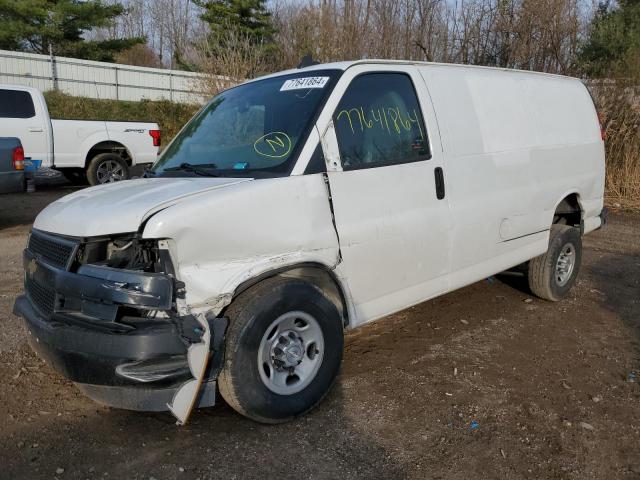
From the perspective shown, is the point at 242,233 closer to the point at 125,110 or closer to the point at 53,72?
the point at 125,110

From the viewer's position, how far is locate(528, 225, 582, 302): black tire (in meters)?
5.36

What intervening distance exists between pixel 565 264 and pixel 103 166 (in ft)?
35.7

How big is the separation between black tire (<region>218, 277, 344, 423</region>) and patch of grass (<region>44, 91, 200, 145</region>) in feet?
65.6

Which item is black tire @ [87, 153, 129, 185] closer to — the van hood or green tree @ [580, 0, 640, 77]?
the van hood

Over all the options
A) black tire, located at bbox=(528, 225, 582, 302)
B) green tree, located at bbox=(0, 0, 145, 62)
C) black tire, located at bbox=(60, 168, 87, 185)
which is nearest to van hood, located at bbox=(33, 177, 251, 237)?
black tire, located at bbox=(528, 225, 582, 302)

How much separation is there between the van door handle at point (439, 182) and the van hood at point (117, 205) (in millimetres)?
1461

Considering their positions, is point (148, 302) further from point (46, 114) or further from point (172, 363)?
point (46, 114)

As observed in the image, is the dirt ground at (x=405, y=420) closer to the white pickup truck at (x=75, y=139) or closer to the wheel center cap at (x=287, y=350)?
the wheel center cap at (x=287, y=350)

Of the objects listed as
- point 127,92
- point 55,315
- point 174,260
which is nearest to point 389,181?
point 174,260

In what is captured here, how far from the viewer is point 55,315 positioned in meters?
2.94

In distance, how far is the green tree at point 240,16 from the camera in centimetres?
2814

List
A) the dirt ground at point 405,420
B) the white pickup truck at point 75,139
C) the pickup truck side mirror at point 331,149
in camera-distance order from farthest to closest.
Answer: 1. the white pickup truck at point 75,139
2. the pickup truck side mirror at point 331,149
3. the dirt ground at point 405,420

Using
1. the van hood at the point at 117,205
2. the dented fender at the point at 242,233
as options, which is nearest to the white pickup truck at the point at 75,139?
the van hood at the point at 117,205

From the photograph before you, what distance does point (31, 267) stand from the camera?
130 inches
